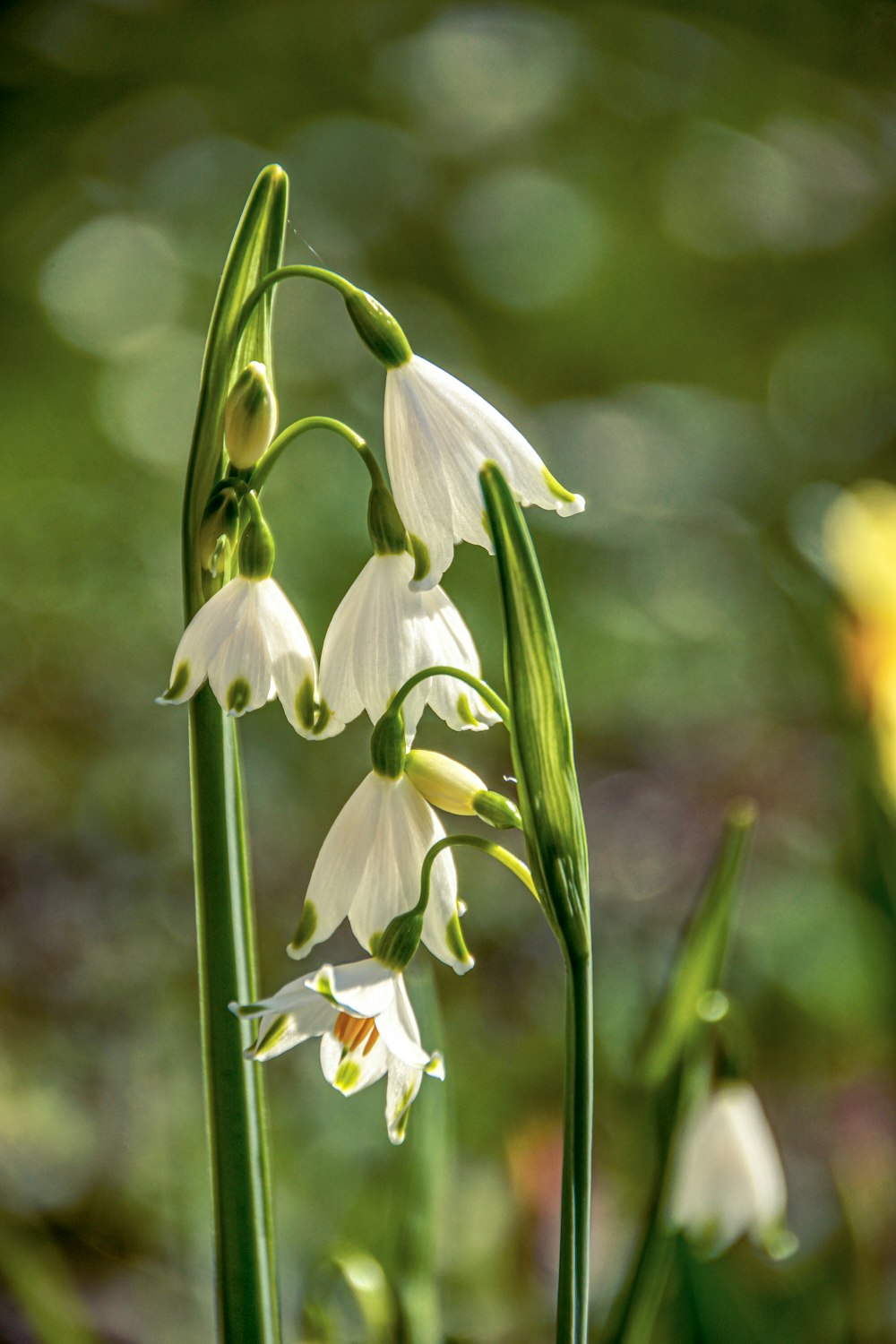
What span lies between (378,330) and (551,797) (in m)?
0.17

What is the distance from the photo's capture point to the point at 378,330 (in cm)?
34

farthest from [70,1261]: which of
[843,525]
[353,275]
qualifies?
[353,275]

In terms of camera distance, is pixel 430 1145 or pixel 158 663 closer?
pixel 430 1145

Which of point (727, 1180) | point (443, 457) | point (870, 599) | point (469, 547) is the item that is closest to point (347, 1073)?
point (443, 457)

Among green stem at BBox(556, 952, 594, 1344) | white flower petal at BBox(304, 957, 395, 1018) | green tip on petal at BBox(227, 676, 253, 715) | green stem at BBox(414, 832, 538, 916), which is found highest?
green tip on petal at BBox(227, 676, 253, 715)

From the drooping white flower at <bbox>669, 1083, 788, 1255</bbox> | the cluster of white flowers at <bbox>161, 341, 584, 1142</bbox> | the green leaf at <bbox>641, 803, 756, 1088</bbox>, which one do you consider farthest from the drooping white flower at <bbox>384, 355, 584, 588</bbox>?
the drooping white flower at <bbox>669, 1083, 788, 1255</bbox>

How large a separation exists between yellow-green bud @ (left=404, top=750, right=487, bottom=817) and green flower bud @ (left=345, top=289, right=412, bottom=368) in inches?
5.3

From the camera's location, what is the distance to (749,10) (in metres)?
2.00

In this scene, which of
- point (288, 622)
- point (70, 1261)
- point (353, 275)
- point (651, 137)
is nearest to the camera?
point (288, 622)

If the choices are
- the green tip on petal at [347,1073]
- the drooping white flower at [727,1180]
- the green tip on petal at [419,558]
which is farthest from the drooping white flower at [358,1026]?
the drooping white flower at [727,1180]

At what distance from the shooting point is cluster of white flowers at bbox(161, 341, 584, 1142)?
32cm

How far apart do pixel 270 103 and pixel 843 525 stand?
4.86 ft

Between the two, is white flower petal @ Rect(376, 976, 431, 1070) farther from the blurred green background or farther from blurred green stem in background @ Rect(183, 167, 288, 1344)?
the blurred green background

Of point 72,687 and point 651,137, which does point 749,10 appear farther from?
point 72,687
